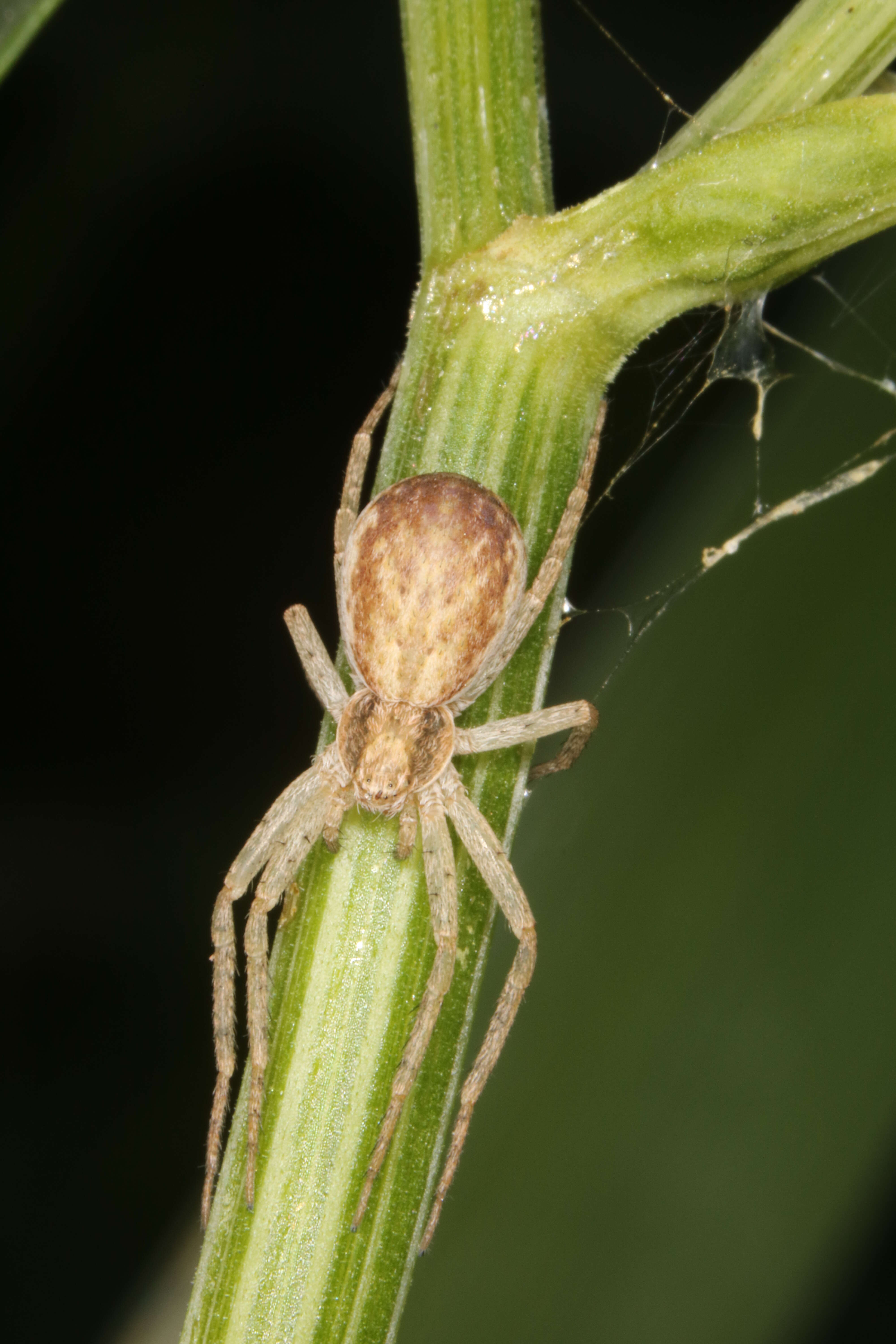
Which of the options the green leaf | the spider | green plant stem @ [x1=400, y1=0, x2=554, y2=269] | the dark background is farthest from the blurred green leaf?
the dark background

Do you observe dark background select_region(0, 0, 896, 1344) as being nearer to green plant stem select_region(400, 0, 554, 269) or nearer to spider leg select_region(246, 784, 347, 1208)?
spider leg select_region(246, 784, 347, 1208)

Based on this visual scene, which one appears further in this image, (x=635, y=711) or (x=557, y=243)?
(x=635, y=711)

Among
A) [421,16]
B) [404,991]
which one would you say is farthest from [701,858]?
[421,16]

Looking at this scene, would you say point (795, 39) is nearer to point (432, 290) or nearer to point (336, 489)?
point (432, 290)

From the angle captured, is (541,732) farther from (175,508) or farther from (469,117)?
(175,508)

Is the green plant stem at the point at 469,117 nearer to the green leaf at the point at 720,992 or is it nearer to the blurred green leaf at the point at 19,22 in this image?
the blurred green leaf at the point at 19,22

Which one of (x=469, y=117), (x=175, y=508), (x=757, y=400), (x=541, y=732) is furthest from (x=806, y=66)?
(x=175, y=508)
